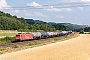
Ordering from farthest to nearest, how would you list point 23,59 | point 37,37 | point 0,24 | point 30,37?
point 0,24 < point 37,37 < point 30,37 < point 23,59

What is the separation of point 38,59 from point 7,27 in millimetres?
130530

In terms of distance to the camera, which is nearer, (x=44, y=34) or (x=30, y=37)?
(x=30, y=37)

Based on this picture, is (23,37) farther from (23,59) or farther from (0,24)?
(0,24)

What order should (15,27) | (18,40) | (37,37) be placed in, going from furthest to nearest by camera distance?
(15,27)
(37,37)
(18,40)

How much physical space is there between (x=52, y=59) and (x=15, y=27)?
135m

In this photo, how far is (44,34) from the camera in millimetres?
92688

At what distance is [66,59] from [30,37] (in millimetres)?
45548

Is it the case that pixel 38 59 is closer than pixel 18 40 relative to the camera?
Yes

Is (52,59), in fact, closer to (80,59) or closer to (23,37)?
(80,59)

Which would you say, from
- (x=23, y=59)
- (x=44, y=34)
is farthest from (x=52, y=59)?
(x=44, y=34)

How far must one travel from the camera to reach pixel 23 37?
64938 millimetres

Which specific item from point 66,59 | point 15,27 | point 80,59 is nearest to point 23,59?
point 66,59

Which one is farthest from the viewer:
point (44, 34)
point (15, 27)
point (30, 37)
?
point (15, 27)

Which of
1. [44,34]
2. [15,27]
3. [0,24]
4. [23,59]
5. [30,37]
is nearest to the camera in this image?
[23,59]
